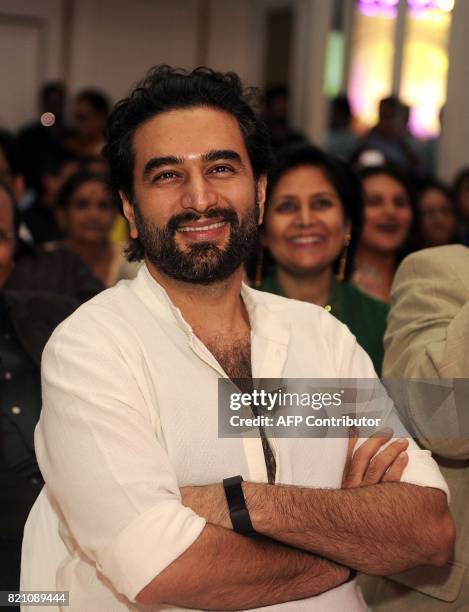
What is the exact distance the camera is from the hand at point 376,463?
189 cm

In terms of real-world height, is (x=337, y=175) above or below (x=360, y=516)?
above

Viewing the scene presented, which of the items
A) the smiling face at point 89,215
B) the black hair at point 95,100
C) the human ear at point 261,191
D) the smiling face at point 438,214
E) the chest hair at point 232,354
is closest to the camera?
the chest hair at point 232,354

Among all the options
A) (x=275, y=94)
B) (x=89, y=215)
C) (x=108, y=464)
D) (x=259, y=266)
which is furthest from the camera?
(x=275, y=94)

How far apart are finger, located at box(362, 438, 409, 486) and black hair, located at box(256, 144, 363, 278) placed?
4.80 feet

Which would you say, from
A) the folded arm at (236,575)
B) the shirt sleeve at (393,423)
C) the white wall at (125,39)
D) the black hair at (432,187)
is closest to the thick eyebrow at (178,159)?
the shirt sleeve at (393,423)

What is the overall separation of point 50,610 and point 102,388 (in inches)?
17.8

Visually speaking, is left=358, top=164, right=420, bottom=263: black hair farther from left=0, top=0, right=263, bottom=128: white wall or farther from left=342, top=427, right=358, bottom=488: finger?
left=0, top=0, right=263, bottom=128: white wall

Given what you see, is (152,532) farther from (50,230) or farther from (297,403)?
(50,230)

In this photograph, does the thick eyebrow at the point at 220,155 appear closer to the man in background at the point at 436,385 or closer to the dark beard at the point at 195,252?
the dark beard at the point at 195,252

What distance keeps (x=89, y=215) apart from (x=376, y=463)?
11.1 feet

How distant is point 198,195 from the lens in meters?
1.99

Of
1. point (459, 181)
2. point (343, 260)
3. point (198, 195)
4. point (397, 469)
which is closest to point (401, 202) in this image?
point (343, 260)

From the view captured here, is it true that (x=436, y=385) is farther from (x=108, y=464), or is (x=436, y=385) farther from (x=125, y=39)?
(x=125, y=39)

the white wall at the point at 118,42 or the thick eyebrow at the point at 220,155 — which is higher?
the white wall at the point at 118,42
